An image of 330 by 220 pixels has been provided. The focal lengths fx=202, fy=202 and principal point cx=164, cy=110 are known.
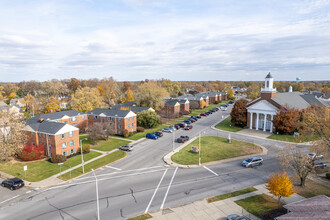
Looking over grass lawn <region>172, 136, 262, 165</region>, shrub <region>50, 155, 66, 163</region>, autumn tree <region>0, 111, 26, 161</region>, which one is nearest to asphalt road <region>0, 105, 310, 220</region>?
grass lawn <region>172, 136, 262, 165</region>

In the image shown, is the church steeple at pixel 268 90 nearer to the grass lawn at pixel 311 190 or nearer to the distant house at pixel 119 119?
the grass lawn at pixel 311 190

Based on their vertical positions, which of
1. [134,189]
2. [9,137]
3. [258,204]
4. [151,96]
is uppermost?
[151,96]

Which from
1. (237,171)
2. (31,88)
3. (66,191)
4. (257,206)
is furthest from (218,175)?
(31,88)

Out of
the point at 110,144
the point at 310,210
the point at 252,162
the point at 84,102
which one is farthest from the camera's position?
the point at 84,102

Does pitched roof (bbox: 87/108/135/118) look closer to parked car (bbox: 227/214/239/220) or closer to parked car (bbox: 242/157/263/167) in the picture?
parked car (bbox: 242/157/263/167)

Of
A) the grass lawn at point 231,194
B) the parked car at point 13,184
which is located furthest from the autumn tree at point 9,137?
the grass lawn at point 231,194

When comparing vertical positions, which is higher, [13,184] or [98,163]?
[13,184]

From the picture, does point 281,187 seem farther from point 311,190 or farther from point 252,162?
point 252,162

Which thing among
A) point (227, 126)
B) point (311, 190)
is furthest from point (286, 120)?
point (311, 190)
